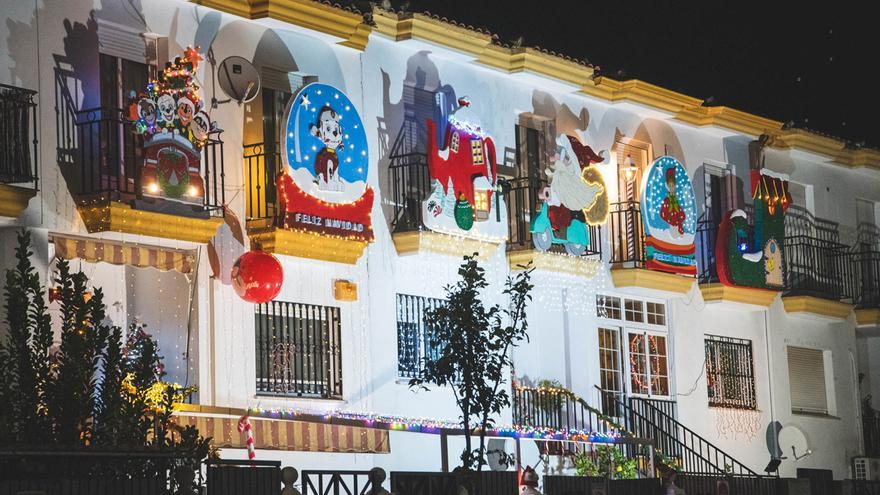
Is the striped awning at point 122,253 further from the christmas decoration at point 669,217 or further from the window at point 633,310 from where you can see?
the window at point 633,310

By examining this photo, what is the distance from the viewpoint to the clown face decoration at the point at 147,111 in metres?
22.2

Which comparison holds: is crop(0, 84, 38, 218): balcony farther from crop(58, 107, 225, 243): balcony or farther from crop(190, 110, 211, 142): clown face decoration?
crop(190, 110, 211, 142): clown face decoration

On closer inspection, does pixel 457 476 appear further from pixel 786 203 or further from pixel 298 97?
pixel 786 203

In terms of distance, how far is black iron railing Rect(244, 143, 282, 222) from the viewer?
24.6 meters

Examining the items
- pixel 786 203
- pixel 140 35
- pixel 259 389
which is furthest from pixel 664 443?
pixel 140 35

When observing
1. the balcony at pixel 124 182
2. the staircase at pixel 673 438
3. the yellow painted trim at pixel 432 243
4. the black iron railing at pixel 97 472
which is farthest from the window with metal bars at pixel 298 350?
the black iron railing at pixel 97 472

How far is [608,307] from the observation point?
106 ft

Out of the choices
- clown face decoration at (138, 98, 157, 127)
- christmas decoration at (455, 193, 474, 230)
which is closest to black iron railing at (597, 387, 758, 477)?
Answer: christmas decoration at (455, 193, 474, 230)

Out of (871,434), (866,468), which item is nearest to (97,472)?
(866,468)

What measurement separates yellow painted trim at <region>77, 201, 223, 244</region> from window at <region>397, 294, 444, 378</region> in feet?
16.6

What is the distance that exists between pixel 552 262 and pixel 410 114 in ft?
13.1

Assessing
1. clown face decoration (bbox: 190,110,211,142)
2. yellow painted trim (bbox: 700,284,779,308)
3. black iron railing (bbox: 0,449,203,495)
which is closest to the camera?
black iron railing (bbox: 0,449,203,495)

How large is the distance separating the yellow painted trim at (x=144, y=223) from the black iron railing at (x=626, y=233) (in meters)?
11.3

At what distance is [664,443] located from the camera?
32.0m
